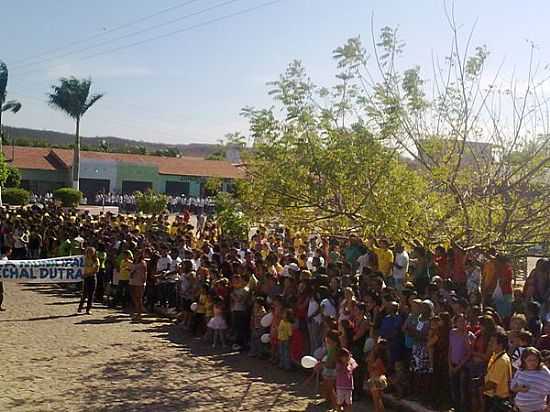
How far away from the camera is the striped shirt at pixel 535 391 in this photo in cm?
805

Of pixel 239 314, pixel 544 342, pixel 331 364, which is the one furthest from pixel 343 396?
pixel 239 314

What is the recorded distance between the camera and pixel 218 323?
47.6ft

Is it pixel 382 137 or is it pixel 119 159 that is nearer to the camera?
pixel 382 137

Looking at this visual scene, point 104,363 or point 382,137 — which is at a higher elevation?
point 382,137

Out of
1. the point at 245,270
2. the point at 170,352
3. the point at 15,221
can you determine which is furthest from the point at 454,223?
the point at 15,221

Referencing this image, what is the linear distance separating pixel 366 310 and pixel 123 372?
3973 mm

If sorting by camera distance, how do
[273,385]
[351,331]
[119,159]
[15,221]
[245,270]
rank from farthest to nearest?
1. [119,159]
2. [15,221]
3. [245,270]
4. [273,385]
5. [351,331]

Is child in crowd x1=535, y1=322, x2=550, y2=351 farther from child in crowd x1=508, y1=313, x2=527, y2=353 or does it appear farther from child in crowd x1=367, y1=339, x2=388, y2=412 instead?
child in crowd x1=367, y1=339, x2=388, y2=412

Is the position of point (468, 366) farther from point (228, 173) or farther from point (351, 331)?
point (228, 173)

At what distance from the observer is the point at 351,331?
11156 mm

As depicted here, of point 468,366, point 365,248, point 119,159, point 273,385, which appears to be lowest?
point 273,385

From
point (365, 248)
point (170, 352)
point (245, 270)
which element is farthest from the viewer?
point (365, 248)

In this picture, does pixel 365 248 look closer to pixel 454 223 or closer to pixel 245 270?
pixel 245 270

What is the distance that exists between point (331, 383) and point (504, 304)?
137 inches
